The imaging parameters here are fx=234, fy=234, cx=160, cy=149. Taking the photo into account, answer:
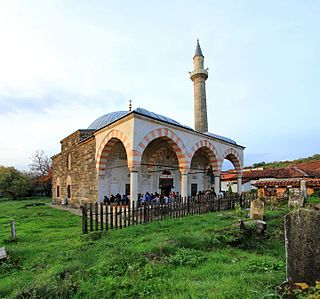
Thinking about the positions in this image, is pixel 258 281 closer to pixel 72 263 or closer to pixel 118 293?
Result: pixel 118 293

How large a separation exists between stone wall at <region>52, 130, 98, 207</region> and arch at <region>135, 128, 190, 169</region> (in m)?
3.72

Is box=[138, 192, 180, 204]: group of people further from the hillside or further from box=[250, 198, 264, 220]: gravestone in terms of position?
the hillside

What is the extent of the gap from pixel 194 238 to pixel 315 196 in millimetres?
11604

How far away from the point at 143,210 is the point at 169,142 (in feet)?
13.9

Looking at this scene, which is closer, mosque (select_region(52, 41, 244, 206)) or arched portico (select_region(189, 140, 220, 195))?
mosque (select_region(52, 41, 244, 206))

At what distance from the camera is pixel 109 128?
35.7 feet

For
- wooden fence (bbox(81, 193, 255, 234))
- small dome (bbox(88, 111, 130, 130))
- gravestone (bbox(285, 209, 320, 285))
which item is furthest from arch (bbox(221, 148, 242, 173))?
gravestone (bbox(285, 209, 320, 285))

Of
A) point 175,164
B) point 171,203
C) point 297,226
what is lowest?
point 171,203

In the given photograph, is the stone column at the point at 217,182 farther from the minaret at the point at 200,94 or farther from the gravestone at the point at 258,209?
the gravestone at the point at 258,209

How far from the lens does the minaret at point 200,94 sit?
63.5ft

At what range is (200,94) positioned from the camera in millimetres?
19594

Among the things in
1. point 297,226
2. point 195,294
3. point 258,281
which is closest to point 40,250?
point 195,294

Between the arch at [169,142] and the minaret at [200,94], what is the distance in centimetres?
813

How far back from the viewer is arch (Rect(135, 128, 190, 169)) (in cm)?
A: 956
